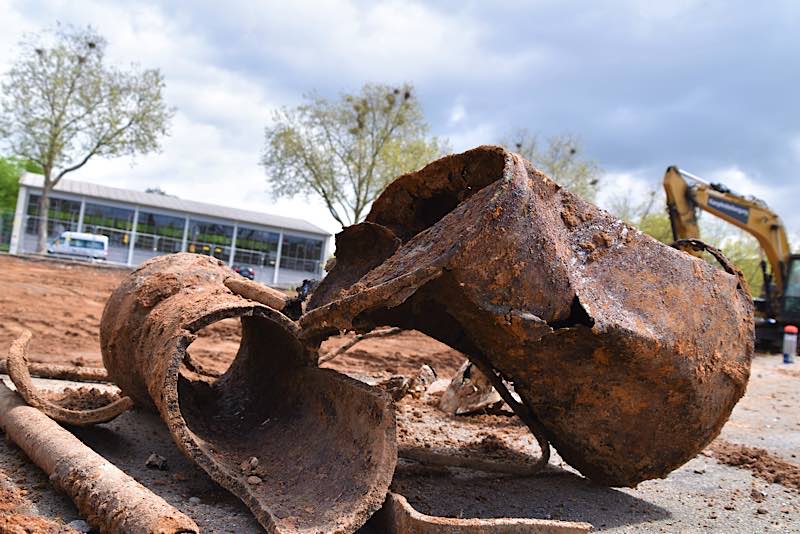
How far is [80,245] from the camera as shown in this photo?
29.2 metres

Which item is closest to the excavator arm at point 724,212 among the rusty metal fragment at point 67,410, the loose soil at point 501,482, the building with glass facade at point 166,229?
the loose soil at point 501,482

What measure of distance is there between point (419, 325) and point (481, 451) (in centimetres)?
119

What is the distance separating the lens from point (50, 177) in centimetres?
2909

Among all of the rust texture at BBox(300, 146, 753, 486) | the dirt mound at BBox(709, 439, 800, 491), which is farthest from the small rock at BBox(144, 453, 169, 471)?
the dirt mound at BBox(709, 439, 800, 491)

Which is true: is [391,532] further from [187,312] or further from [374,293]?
[187,312]

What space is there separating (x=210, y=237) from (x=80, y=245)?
709 cm

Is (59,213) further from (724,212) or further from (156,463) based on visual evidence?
(156,463)

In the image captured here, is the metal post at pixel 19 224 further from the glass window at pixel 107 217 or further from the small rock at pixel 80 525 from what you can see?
the small rock at pixel 80 525

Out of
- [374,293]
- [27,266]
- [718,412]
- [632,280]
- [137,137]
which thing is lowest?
[27,266]

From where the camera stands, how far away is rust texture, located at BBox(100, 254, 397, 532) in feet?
10.1

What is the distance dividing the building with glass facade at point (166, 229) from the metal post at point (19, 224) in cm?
4

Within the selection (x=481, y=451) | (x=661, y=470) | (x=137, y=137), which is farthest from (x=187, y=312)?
(x=137, y=137)

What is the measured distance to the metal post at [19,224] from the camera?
28.2m

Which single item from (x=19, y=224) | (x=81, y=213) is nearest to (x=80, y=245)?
(x=19, y=224)
